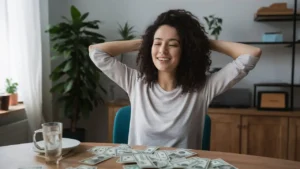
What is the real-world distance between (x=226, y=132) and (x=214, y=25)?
1.07 m

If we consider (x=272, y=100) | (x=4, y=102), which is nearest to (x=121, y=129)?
(x=4, y=102)

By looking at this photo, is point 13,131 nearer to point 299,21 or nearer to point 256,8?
point 256,8

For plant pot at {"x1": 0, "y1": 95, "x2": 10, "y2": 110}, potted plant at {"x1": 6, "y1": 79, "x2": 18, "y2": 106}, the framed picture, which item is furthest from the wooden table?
the framed picture

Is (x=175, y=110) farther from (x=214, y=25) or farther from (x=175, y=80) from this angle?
(x=214, y=25)

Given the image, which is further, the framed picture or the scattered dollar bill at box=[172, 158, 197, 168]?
the framed picture

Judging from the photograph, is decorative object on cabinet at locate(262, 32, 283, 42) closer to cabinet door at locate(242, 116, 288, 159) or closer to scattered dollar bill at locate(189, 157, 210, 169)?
cabinet door at locate(242, 116, 288, 159)

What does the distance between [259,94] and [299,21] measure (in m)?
0.87

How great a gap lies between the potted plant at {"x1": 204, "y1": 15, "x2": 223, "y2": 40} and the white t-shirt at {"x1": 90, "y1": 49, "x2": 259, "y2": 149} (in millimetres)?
1442

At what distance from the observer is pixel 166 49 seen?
141 centimetres

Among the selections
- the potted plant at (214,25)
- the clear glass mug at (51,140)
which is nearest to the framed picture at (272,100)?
the potted plant at (214,25)

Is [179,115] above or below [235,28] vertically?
below

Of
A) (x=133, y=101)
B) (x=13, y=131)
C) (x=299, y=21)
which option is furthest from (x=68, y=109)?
(x=299, y=21)

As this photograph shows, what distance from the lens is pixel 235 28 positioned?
303 cm

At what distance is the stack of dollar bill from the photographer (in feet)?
3.43
